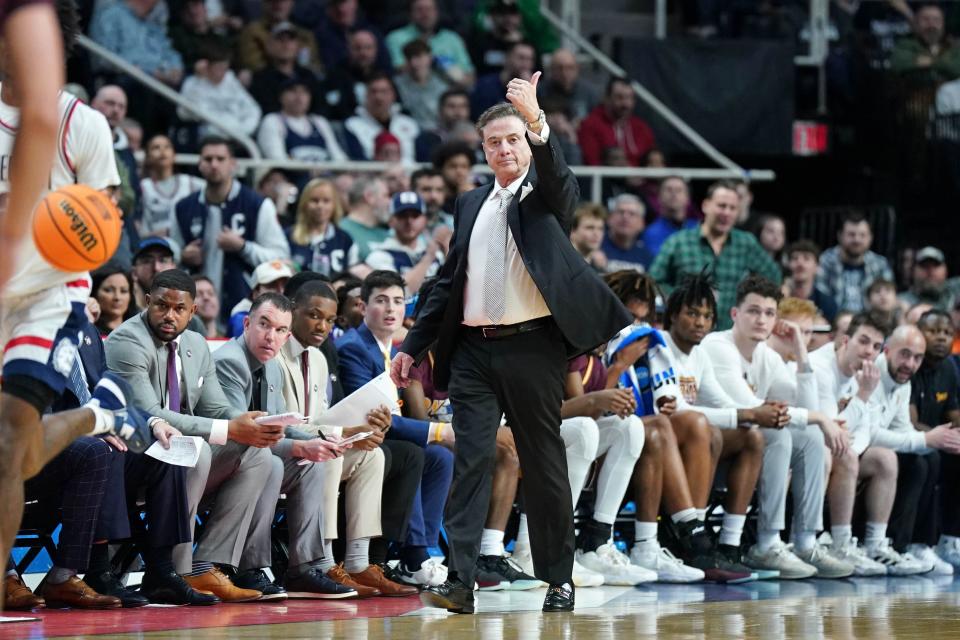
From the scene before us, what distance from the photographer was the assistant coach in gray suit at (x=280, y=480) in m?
7.07

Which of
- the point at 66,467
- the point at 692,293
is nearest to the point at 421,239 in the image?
the point at 692,293

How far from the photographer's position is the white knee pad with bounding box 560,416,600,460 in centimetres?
815

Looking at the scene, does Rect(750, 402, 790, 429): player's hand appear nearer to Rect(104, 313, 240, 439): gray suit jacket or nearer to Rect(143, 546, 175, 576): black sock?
Rect(104, 313, 240, 439): gray suit jacket

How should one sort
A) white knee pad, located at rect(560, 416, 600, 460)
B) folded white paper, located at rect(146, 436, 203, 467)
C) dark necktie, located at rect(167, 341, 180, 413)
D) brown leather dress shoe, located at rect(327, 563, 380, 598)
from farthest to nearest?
white knee pad, located at rect(560, 416, 600, 460), brown leather dress shoe, located at rect(327, 563, 380, 598), dark necktie, located at rect(167, 341, 180, 413), folded white paper, located at rect(146, 436, 203, 467)

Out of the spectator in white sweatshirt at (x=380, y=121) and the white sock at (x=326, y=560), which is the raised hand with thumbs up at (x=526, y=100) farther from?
the spectator in white sweatshirt at (x=380, y=121)

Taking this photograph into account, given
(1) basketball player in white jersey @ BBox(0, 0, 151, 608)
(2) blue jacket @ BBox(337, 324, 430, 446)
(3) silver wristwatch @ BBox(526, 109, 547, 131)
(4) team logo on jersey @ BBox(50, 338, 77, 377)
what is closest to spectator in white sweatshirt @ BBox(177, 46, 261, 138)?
(2) blue jacket @ BBox(337, 324, 430, 446)

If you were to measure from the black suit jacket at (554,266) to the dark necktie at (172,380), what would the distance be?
1257 mm

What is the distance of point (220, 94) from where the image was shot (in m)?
12.0

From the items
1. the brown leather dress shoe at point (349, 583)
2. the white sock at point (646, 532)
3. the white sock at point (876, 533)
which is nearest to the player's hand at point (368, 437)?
the brown leather dress shoe at point (349, 583)

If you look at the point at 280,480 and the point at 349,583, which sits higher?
the point at 280,480

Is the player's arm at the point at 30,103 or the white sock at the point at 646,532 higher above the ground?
the player's arm at the point at 30,103

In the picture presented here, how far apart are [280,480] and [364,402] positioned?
525 millimetres

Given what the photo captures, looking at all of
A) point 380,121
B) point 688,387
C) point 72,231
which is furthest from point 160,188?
point 72,231

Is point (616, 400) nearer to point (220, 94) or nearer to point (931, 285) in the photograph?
point (220, 94)
